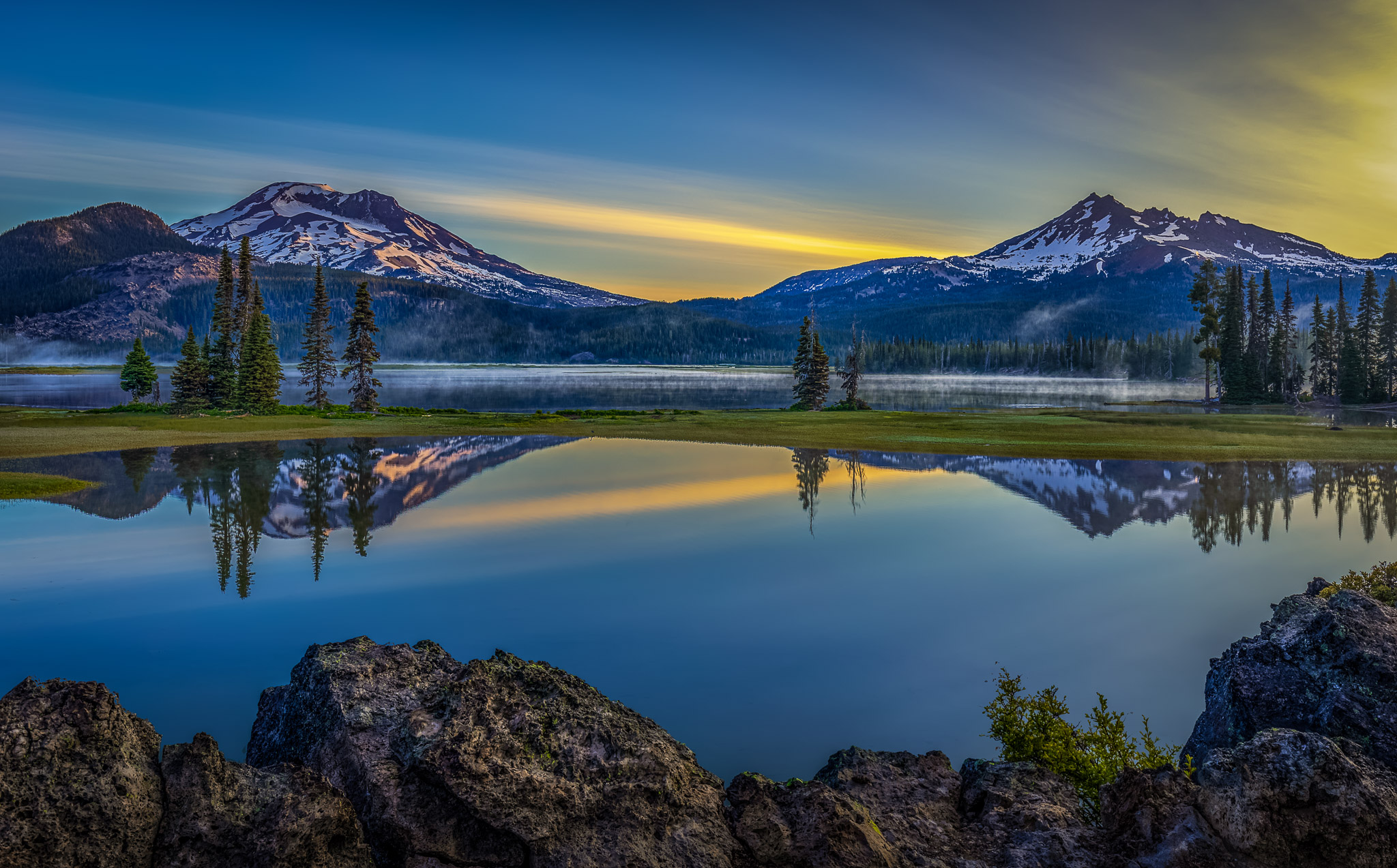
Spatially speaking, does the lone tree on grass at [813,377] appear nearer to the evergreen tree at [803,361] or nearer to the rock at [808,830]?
the evergreen tree at [803,361]

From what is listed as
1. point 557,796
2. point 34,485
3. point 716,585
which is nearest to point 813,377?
point 34,485

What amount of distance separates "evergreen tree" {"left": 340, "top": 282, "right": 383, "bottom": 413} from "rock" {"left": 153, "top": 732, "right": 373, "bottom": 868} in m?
61.2

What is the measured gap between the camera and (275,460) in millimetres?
35469

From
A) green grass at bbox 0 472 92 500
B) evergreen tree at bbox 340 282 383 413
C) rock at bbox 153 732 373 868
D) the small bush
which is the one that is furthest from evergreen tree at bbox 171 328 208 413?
the small bush

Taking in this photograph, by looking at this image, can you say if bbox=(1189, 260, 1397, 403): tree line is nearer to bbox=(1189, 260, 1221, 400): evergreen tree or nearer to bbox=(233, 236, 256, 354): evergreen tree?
bbox=(1189, 260, 1221, 400): evergreen tree

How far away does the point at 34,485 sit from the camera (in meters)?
27.5

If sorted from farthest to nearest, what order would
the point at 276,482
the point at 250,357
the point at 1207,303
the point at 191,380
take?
the point at 1207,303, the point at 250,357, the point at 191,380, the point at 276,482

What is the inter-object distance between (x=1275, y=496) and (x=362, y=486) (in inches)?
1197

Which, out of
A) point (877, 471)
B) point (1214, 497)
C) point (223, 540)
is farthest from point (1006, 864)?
point (877, 471)

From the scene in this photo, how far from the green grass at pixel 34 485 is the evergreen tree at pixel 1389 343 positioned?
380 feet

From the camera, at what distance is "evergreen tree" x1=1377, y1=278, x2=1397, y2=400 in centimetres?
9425

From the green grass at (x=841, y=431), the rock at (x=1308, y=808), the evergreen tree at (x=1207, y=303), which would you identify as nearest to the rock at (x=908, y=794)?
the rock at (x=1308, y=808)

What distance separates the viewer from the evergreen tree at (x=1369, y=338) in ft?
299

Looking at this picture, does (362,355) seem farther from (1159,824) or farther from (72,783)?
(1159,824)
